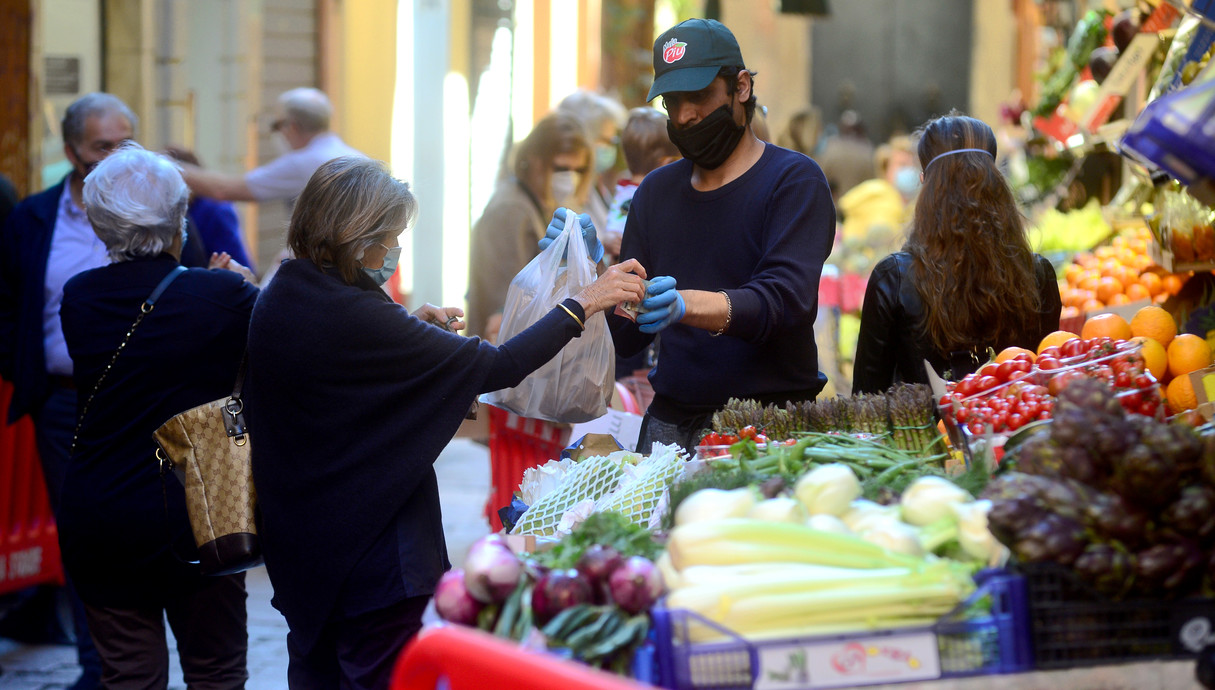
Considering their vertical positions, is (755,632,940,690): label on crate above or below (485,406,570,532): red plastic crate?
above

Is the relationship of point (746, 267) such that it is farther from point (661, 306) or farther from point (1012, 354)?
point (1012, 354)

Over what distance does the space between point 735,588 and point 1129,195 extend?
4.25 meters

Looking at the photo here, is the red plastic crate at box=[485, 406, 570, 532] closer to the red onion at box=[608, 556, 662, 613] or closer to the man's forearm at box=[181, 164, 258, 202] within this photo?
the man's forearm at box=[181, 164, 258, 202]

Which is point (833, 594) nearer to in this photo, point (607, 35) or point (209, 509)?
point (209, 509)

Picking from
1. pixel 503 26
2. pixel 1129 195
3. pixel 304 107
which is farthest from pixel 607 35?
pixel 1129 195

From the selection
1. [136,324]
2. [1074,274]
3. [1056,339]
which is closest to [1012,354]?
[1056,339]

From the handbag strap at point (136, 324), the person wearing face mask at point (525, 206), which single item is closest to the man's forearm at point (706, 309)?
the handbag strap at point (136, 324)

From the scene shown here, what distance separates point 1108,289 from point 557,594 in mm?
3718

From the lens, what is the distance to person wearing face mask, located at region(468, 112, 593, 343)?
592 cm

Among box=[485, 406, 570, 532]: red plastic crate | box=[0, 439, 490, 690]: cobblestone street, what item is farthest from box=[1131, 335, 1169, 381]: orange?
box=[0, 439, 490, 690]: cobblestone street

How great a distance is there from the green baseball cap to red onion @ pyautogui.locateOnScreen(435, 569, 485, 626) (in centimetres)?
167

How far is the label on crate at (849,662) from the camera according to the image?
2.08 m

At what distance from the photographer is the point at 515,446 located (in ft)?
15.1

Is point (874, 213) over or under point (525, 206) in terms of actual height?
under
